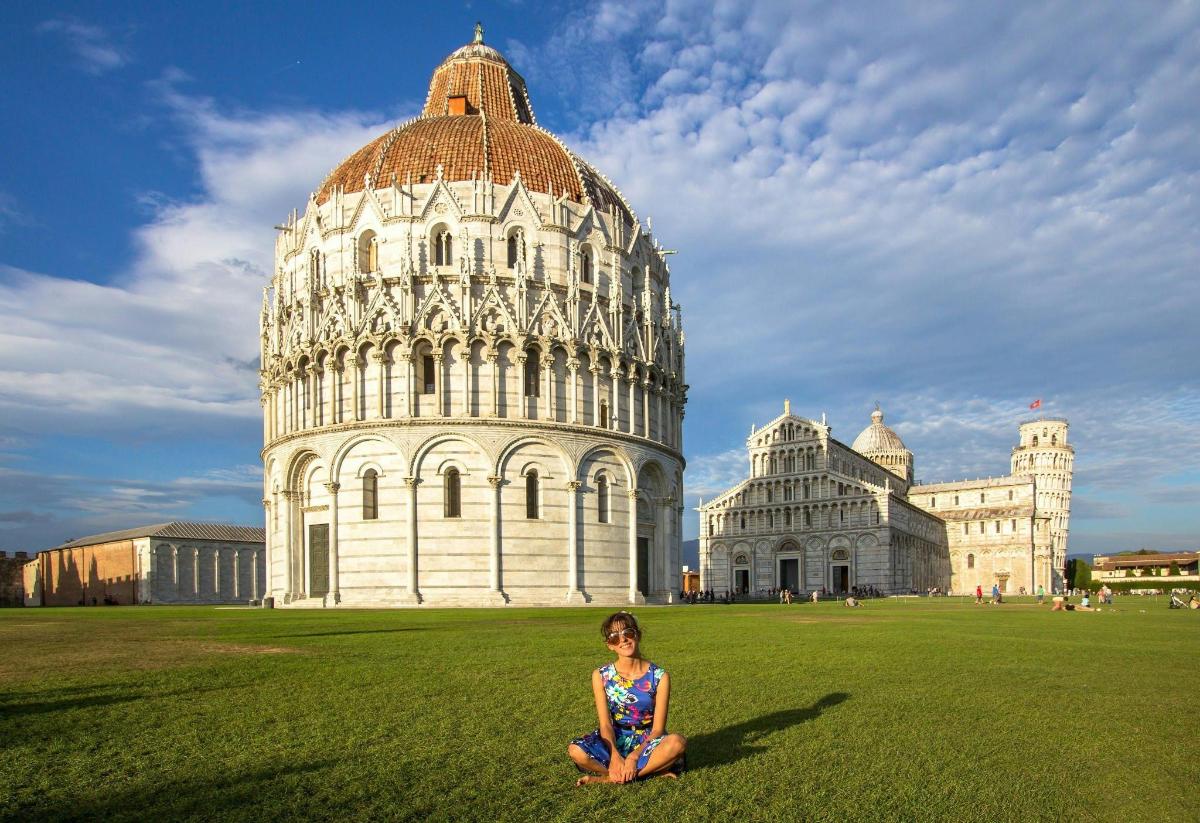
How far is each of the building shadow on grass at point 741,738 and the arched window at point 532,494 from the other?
1367 inches

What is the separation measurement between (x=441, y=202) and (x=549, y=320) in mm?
8235

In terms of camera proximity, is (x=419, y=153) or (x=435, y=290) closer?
(x=435, y=290)

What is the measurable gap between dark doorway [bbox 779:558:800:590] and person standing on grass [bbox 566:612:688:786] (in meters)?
96.9

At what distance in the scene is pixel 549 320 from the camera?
46844 millimetres

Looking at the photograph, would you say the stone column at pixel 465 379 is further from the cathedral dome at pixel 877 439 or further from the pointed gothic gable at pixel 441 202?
the cathedral dome at pixel 877 439

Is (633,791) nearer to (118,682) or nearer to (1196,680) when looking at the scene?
(118,682)

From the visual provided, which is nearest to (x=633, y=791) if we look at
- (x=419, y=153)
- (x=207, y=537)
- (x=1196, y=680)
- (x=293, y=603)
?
(x=1196, y=680)

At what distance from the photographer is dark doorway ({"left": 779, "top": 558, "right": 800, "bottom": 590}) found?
335ft

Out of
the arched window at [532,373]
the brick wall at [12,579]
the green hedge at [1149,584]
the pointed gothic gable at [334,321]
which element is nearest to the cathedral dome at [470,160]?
the pointed gothic gable at [334,321]

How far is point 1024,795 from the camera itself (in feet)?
24.9

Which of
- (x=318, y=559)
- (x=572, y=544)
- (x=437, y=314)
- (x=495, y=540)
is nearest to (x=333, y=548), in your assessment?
(x=318, y=559)

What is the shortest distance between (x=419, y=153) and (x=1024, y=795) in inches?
1905

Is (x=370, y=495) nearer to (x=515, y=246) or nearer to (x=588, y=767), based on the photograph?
(x=515, y=246)

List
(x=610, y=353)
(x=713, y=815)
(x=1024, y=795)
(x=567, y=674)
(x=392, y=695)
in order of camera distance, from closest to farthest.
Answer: (x=713, y=815) → (x=1024, y=795) → (x=392, y=695) → (x=567, y=674) → (x=610, y=353)
